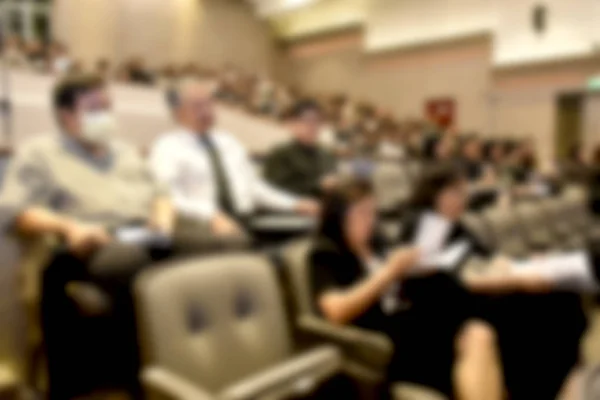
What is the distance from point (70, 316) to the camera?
4.92ft

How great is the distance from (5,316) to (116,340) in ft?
0.84

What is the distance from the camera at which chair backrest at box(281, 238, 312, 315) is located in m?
1.55

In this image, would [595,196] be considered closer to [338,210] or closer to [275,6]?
[338,210]

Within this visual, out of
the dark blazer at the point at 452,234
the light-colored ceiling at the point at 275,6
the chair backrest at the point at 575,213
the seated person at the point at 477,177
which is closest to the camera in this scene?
the dark blazer at the point at 452,234

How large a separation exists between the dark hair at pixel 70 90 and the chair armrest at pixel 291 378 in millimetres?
906

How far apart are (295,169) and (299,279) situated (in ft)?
3.41

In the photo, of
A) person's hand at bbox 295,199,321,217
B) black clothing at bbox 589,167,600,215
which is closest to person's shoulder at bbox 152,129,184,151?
person's hand at bbox 295,199,321,217

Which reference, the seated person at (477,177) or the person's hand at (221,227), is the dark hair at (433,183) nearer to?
the person's hand at (221,227)

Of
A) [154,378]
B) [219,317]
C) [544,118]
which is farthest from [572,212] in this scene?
[544,118]

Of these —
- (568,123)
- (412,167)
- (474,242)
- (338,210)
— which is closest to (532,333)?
(474,242)

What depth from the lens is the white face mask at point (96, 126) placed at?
1658 mm

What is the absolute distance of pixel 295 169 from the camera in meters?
2.55

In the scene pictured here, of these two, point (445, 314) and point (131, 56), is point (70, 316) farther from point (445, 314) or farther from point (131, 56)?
point (131, 56)

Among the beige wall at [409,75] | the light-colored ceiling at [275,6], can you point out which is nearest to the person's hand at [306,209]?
the beige wall at [409,75]
